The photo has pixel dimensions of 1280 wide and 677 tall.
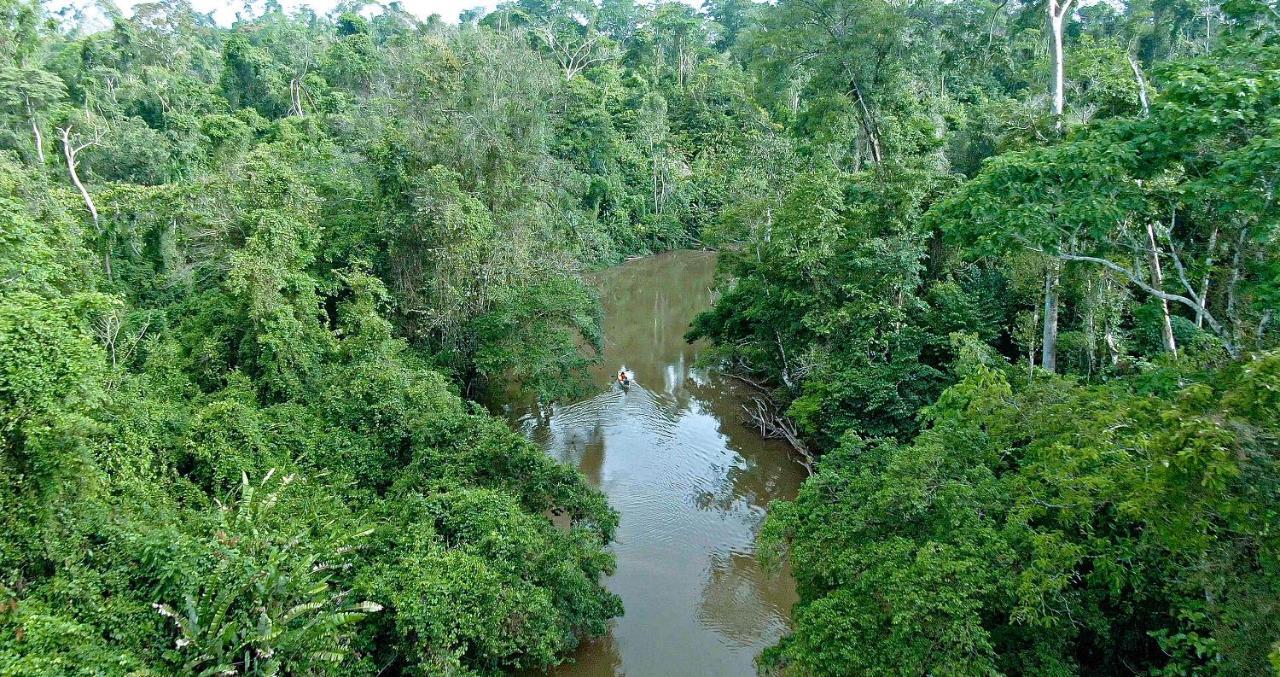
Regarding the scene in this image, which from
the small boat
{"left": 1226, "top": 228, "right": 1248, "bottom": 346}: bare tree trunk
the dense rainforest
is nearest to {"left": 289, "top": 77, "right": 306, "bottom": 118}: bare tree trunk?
the dense rainforest

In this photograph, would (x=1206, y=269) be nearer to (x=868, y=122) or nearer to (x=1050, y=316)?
(x=1050, y=316)

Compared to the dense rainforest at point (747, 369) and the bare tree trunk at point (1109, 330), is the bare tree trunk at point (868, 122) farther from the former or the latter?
the bare tree trunk at point (1109, 330)

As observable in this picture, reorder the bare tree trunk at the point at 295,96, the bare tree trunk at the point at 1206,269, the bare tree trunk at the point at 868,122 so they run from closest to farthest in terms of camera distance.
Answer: the bare tree trunk at the point at 1206,269 → the bare tree trunk at the point at 868,122 → the bare tree trunk at the point at 295,96

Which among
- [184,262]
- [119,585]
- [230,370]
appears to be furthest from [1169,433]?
[184,262]

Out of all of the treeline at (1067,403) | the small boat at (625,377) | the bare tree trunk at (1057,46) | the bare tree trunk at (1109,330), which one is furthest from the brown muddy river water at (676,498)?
the bare tree trunk at (1057,46)

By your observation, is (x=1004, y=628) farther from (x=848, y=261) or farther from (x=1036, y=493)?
(x=848, y=261)

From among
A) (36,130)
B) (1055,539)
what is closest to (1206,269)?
(1055,539)
